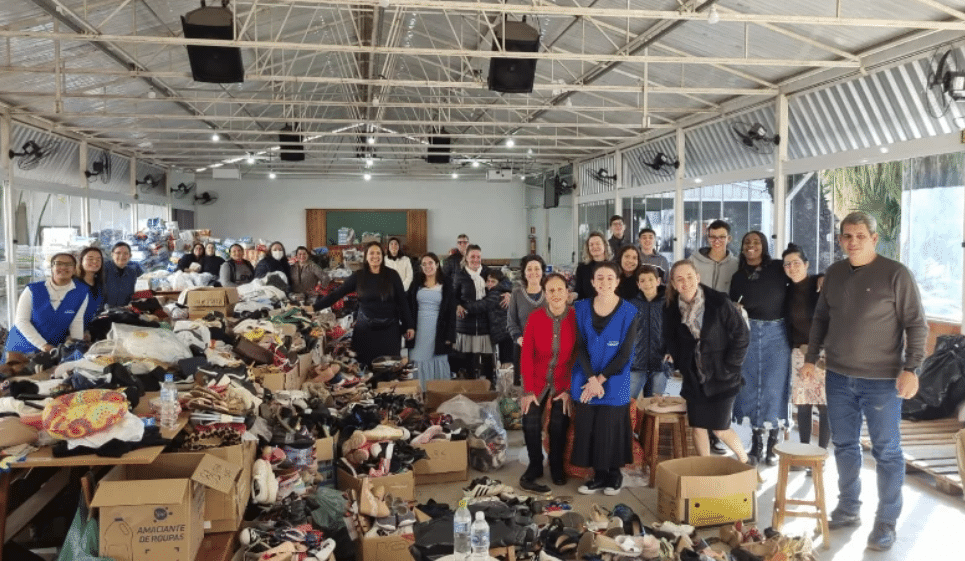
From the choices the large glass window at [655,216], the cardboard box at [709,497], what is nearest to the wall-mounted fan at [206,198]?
the large glass window at [655,216]

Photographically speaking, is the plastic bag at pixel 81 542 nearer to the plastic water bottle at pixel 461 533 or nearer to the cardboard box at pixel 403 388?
the plastic water bottle at pixel 461 533

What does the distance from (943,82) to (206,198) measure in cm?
2192

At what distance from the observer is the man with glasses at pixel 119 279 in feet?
20.7

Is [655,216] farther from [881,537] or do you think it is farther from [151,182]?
[151,182]

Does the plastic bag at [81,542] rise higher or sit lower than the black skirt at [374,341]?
lower

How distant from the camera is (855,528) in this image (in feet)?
13.9

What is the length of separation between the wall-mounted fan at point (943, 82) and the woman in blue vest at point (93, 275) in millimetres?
7108

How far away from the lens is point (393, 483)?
175 inches

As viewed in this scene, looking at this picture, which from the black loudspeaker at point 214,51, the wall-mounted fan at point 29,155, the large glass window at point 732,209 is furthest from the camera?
Result: the wall-mounted fan at point 29,155

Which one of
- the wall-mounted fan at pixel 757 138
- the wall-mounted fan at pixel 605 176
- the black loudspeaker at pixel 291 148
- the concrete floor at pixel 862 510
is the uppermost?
the black loudspeaker at pixel 291 148

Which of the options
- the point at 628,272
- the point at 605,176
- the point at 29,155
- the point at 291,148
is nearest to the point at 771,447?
the point at 628,272

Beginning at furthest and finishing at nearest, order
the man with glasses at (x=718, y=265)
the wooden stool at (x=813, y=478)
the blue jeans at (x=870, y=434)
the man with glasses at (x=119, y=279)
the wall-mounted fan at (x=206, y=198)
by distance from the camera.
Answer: the wall-mounted fan at (x=206, y=198) < the man with glasses at (x=119, y=279) < the man with glasses at (x=718, y=265) < the wooden stool at (x=813, y=478) < the blue jeans at (x=870, y=434)

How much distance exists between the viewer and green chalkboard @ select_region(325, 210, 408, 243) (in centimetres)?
2464

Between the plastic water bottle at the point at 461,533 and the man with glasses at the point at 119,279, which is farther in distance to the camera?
the man with glasses at the point at 119,279
